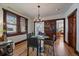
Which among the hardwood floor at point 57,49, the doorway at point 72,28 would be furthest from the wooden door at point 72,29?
the hardwood floor at point 57,49

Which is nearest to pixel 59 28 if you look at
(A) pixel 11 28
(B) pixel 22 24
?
(B) pixel 22 24

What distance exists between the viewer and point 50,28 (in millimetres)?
2264

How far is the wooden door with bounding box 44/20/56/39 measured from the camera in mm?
2240

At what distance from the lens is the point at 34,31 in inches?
87.4

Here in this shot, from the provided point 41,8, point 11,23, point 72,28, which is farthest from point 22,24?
point 72,28

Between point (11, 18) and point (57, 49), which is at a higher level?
point (11, 18)

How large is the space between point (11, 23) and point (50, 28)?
90cm

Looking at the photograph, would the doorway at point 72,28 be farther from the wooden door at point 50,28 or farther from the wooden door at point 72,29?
the wooden door at point 50,28

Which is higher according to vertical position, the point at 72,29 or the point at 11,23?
the point at 11,23

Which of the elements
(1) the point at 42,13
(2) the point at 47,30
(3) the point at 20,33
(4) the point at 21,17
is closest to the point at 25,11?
(4) the point at 21,17

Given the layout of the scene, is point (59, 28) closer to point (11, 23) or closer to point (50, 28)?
point (50, 28)

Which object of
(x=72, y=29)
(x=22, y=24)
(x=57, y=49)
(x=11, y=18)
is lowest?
(x=57, y=49)

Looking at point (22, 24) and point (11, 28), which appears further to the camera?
point (22, 24)

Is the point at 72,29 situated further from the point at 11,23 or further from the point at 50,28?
the point at 11,23
